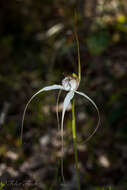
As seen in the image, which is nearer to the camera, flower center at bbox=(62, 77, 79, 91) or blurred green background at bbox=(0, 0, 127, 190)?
flower center at bbox=(62, 77, 79, 91)

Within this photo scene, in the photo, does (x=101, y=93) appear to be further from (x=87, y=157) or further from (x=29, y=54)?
(x=29, y=54)

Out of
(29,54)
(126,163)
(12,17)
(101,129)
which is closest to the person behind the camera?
(126,163)

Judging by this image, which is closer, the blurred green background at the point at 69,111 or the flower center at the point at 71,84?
the flower center at the point at 71,84

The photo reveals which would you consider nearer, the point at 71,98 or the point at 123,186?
the point at 71,98

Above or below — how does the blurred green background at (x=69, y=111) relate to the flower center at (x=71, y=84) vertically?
above

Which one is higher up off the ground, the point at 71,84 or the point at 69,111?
the point at 69,111

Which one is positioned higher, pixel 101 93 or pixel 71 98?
pixel 101 93

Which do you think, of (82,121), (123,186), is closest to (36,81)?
(82,121)

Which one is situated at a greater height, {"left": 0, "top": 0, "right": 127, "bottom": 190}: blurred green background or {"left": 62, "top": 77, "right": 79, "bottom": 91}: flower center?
{"left": 0, "top": 0, "right": 127, "bottom": 190}: blurred green background
